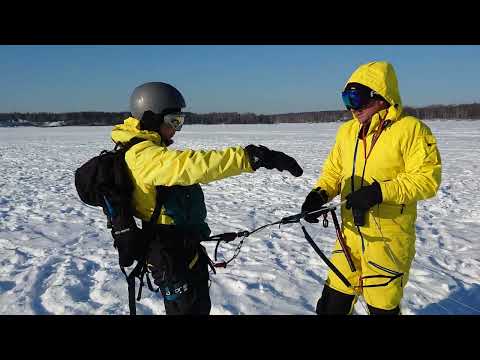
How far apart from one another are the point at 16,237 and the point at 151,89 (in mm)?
4872

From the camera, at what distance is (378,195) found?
90.3 inches

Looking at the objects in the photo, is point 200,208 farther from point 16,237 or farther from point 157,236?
point 16,237

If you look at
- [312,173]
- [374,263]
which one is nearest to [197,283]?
[374,263]

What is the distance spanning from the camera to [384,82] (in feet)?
8.04

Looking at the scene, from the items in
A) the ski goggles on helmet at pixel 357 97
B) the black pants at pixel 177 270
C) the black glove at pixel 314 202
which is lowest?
the black pants at pixel 177 270

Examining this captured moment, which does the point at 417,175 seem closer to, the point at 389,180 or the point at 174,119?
the point at 389,180

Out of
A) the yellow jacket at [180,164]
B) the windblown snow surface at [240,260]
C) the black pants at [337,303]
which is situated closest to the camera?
the yellow jacket at [180,164]

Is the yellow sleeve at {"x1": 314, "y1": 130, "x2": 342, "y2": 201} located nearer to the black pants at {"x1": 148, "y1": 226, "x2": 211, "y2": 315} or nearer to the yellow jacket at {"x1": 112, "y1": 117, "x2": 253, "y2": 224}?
the yellow jacket at {"x1": 112, "y1": 117, "x2": 253, "y2": 224}

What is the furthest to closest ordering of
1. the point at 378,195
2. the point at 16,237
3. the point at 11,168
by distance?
the point at 11,168 → the point at 16,237 → the point at 378,195

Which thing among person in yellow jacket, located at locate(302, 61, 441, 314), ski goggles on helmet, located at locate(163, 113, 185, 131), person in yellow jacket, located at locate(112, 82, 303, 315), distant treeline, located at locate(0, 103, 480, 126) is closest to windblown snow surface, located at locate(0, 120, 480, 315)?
person in yellow jacket, located at locate(302, 61, 441, 314)

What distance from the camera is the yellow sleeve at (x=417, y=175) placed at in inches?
90.4

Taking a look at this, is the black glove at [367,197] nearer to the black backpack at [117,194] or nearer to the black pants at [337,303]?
the black pants at [337,303]

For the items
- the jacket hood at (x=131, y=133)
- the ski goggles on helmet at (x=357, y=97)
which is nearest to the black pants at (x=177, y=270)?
the jacket hood at (x=131, y=133)

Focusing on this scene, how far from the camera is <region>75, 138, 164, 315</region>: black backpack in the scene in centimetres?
221
